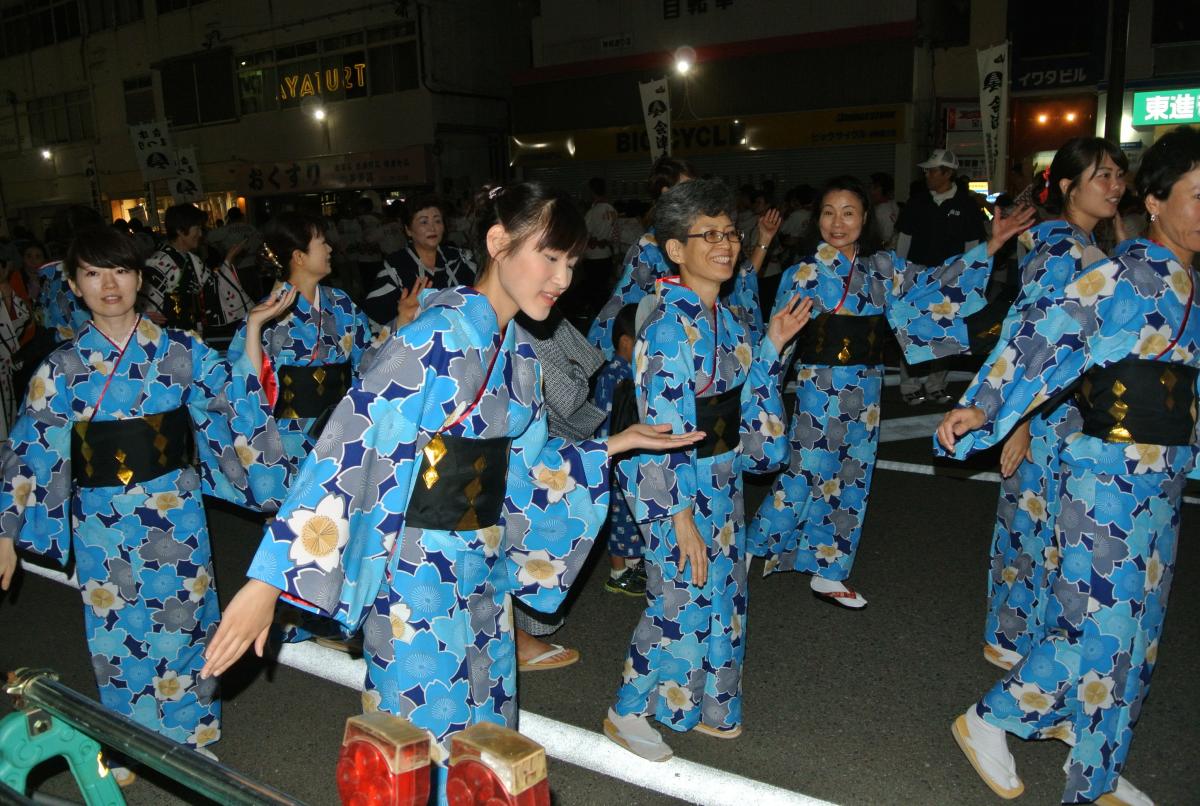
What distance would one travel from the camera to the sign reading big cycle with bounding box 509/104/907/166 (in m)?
17.0

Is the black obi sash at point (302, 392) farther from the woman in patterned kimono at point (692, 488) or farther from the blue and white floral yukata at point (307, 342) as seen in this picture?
the woman in patterned kimono at point (692, 488)

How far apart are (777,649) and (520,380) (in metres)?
2.34

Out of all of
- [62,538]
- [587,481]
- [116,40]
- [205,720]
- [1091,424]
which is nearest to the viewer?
[587,481]

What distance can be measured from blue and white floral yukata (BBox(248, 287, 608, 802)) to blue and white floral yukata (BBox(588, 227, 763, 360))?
8.88ft

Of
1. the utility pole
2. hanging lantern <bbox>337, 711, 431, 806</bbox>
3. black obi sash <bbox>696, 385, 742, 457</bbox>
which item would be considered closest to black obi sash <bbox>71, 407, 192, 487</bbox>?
black obi sash <bbox>696, 385, 742, 457</bbox>

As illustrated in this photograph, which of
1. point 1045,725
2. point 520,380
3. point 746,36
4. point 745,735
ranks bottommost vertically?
point 745,735

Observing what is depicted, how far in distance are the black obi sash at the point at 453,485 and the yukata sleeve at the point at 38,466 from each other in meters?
1.66

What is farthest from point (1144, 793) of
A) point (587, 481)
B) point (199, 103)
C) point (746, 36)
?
point (199, 103)

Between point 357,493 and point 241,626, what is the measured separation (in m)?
0.38

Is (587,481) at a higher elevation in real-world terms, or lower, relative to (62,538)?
higher

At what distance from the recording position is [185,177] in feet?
47.4

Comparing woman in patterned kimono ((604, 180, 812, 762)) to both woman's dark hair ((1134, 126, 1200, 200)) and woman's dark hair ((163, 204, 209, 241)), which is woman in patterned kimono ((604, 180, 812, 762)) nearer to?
woman's dark hair ((1134, 126, 1200, 200))

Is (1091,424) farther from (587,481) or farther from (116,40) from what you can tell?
(116,40)

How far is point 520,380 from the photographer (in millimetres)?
2406
